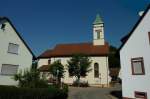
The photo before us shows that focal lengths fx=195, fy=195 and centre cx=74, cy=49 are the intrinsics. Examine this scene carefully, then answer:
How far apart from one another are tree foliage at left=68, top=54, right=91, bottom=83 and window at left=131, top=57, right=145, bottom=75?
2555 cm

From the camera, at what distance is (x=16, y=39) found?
26344mm

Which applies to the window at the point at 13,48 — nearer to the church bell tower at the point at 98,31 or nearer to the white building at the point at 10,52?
the white building at the point at 10,52

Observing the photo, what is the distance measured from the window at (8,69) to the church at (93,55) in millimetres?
22753

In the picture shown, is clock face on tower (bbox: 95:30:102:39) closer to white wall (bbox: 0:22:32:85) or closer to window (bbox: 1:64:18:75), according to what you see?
white wall (bbox: 0:22:32:85)

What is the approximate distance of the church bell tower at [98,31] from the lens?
52906 mm

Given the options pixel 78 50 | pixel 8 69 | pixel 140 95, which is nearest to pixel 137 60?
pixel 140 95

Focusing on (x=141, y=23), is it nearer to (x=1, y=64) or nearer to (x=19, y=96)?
(x=19, y=96)

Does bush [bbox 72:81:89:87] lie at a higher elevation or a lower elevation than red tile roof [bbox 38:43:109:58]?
lower

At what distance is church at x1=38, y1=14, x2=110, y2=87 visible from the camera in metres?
46.8

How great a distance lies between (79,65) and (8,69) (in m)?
22.0

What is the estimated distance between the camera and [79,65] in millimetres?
44562

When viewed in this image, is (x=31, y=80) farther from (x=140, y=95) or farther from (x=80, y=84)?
(x=80, y=84)

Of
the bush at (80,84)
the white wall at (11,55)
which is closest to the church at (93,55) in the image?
the bush at (80,84)

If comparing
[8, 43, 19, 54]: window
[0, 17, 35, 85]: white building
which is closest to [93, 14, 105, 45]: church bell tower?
[0, 17, 35, 85]: white building
